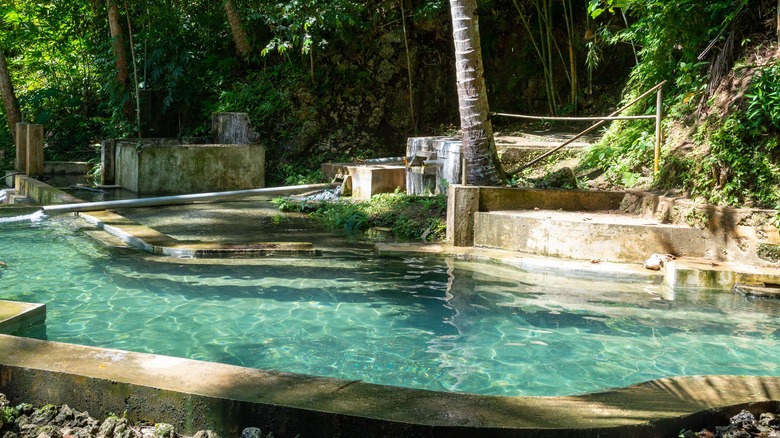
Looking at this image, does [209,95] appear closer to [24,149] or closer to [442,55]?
[24,149]

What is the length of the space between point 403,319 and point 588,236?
3.09 metres

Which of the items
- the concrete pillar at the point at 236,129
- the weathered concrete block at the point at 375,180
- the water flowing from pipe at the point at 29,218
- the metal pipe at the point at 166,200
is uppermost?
the concrete pillar at the point at 236,129

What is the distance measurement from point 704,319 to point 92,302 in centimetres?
545

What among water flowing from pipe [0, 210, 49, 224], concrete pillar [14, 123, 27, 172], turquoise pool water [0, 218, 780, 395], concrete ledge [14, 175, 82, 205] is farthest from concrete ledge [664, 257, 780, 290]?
concrete pillar [14, 123, 27, 172]

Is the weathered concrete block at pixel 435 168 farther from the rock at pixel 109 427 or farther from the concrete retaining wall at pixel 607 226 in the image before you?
the rock at pixel 109 427

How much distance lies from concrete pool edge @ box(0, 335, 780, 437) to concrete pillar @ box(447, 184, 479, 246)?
5412 mm

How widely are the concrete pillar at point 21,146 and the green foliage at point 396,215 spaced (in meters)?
8.71

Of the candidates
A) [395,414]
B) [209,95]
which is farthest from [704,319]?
[209,95]

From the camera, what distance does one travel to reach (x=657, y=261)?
8.08 metres

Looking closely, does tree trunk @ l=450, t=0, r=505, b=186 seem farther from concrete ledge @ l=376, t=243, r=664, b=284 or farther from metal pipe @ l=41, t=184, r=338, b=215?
metal pipe @ l=41, t=184, r=338, b=215

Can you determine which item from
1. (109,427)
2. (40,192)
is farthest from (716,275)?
(40,192)

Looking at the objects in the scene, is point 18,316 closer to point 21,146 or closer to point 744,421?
point 744,421

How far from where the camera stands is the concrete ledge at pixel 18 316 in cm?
483

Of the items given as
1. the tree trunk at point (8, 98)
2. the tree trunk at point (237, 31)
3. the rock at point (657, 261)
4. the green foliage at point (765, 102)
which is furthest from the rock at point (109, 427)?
the tree trunk at point (8, 98)
